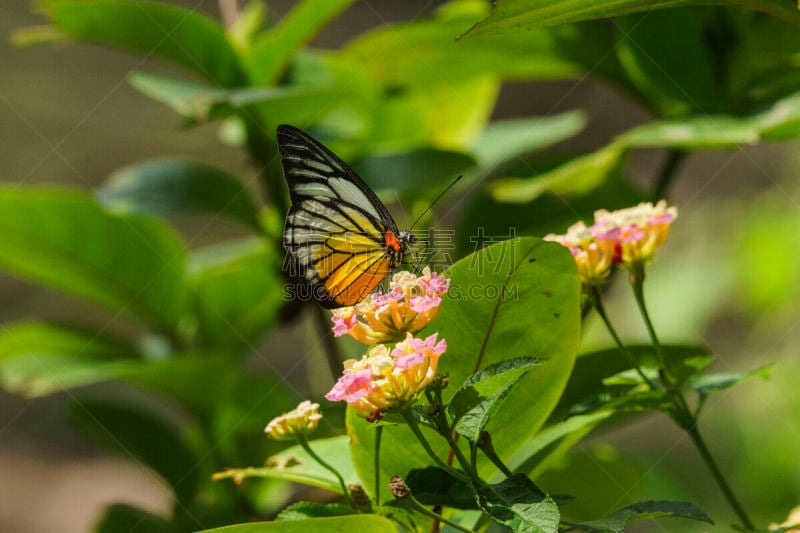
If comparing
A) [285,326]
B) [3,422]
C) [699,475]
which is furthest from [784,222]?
[3,422]

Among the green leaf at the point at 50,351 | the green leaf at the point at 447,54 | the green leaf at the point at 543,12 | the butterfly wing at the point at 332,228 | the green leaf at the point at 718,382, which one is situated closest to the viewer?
the green leaf at the point at 543,12

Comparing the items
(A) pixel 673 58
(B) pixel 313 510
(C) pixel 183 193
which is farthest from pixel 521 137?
(B) pixel 313 510

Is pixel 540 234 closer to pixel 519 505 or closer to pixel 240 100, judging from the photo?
pixel 240 100

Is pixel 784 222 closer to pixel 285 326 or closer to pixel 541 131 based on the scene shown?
pixel 541 131

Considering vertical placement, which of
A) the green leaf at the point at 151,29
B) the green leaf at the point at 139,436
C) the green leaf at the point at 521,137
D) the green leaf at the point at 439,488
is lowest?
the green leaf at the point at 439,488

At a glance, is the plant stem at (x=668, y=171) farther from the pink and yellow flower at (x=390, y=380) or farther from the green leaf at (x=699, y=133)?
the pink and yellow flower at (x=390, y=380)

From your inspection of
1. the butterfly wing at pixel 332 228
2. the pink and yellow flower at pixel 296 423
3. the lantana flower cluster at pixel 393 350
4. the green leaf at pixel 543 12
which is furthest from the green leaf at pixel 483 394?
the butterfly wing at pixel 332 228
